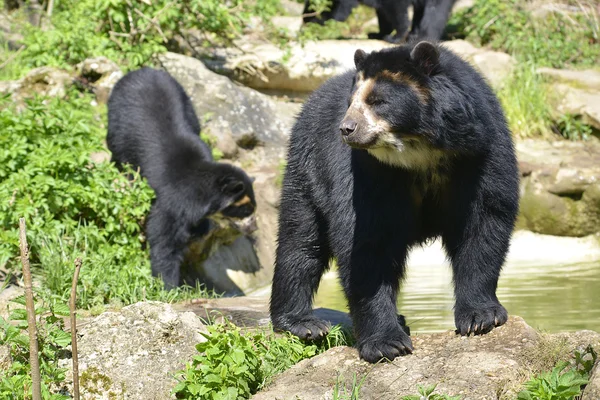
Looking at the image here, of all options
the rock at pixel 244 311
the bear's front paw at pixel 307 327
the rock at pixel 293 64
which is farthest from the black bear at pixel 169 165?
the rock at pixel 293 64

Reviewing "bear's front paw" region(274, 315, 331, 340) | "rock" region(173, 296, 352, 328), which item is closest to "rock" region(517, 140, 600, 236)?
"rock" region(173, 296, 352, 328)

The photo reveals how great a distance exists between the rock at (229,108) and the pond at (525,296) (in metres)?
2.31

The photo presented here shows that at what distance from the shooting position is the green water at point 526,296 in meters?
6.30

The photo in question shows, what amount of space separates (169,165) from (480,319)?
479 centimetres

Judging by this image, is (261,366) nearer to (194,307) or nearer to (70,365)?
(70,365)

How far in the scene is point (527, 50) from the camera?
1348 centimetres

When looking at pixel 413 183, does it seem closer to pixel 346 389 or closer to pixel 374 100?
pixel 374 100

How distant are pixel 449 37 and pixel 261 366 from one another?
11578 mm

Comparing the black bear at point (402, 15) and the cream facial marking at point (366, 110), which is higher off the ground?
the cream facial marking at point (366, 110)

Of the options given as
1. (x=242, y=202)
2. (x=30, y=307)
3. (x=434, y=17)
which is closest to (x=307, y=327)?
(x=30, y=307)

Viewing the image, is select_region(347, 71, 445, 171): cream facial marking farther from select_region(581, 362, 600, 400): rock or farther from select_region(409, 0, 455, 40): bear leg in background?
select_region(409, 0, 455, 40): bear leg in background

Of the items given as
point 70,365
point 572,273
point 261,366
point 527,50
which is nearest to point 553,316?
point 572,273

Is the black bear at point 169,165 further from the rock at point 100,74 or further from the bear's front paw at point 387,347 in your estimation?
the bear's front paw at point 387,347

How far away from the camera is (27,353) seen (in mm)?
4266
